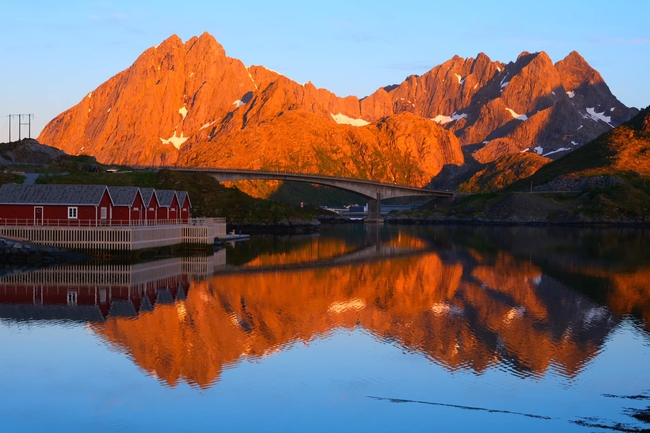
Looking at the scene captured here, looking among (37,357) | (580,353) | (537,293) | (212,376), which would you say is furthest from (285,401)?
(537,293)

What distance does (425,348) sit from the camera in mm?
35750

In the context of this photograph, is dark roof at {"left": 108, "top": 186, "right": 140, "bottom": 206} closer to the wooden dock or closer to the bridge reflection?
the wooden dock

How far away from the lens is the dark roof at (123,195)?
253ft

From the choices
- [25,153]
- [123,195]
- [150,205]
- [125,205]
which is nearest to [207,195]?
[25,153]

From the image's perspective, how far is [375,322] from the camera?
4272 cm

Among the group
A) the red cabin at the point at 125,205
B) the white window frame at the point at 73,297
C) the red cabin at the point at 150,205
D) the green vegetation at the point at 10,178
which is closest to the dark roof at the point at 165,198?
the red cabin at the point at 150,205

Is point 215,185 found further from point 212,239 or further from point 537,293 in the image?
point 537,293

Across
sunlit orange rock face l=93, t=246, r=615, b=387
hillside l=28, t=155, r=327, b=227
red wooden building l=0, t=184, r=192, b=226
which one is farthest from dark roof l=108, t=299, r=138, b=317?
hillside l=28, t=155, r=327, b=227

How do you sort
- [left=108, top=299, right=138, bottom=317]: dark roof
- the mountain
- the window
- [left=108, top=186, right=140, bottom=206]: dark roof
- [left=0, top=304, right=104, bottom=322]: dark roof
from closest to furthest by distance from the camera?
[left=0, top=304, right=104, bottom=322]: dark roof → [left=108, top=299, right=138, bottom=317]: dark roof → the window → [left=108, top=186, right=140, bottom=206]: dark roof → the mountain

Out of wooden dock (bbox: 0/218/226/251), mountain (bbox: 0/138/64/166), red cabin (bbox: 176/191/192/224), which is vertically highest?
mountain (bbox: 0/138/64/166)

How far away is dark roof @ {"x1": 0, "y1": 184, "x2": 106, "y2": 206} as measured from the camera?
243 ft

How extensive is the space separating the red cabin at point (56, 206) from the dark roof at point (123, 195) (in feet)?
6.06

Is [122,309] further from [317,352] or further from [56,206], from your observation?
[56,206]

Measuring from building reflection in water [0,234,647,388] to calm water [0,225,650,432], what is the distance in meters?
0.15
